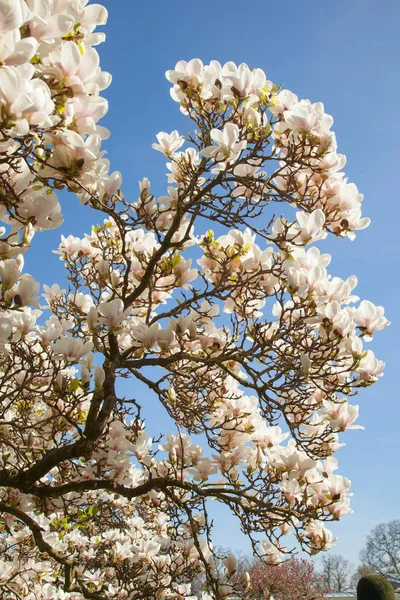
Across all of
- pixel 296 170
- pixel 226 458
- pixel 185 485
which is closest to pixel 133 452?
pixel 185 485

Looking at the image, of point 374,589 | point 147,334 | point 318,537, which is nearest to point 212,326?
point 147,334

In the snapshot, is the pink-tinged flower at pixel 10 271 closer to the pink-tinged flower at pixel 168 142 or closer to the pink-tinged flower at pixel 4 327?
the pink-tinged flower at pixel 4 327

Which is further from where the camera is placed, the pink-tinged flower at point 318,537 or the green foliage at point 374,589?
the green foliage at point 374,589

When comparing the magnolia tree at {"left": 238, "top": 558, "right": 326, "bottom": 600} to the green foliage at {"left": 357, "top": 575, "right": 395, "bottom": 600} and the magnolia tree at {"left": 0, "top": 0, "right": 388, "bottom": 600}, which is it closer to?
the green foliage at {"left": 357, "top": 575, "right": 395, "bottom": 600}

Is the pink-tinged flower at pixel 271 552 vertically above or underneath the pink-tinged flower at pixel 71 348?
underneath

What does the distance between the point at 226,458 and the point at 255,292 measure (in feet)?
4.18

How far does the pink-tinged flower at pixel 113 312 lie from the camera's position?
2.65 m

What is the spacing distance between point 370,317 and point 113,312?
57.7 inches

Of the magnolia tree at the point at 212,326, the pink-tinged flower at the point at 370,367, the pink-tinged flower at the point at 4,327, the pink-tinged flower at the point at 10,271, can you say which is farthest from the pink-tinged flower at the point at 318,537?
the pink-tinged flower at the point at 10,271

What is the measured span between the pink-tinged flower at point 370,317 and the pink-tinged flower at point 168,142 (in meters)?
1.69

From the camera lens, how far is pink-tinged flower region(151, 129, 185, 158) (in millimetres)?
3393

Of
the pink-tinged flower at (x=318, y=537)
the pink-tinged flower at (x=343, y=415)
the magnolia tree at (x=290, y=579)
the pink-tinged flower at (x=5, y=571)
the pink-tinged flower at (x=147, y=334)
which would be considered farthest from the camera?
the magnolia tree at (x=290, y=579)

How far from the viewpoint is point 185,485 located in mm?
3451

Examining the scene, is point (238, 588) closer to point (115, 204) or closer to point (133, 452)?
point (133, 452)
